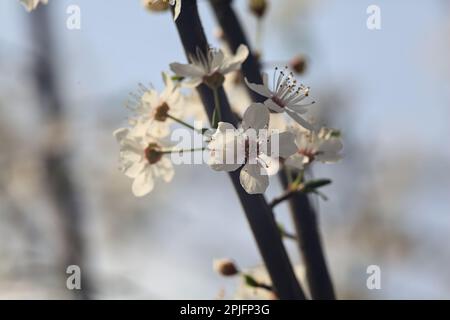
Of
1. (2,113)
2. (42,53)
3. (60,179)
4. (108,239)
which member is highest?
(42,53)

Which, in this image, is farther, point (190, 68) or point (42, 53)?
point (42, 53)

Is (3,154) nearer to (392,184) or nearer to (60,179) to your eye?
(60,179)

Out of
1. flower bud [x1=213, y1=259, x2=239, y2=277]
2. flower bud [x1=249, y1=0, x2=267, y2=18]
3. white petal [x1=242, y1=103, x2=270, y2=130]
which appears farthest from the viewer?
flower bud [x1=249, y1=0, x2=267, y2=18]

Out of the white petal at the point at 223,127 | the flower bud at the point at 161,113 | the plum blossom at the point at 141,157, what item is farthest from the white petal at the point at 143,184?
the white petal at the point at 223,127

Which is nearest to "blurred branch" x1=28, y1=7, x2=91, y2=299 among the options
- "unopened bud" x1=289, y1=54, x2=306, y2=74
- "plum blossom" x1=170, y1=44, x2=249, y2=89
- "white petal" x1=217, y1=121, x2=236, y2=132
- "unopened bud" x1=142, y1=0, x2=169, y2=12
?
"unopened bud" x1=289, y1=54, x2=306, y2=74

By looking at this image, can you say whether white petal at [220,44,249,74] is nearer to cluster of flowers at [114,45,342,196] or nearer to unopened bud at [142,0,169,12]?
cluster of flowers at [114,45,342,196]
